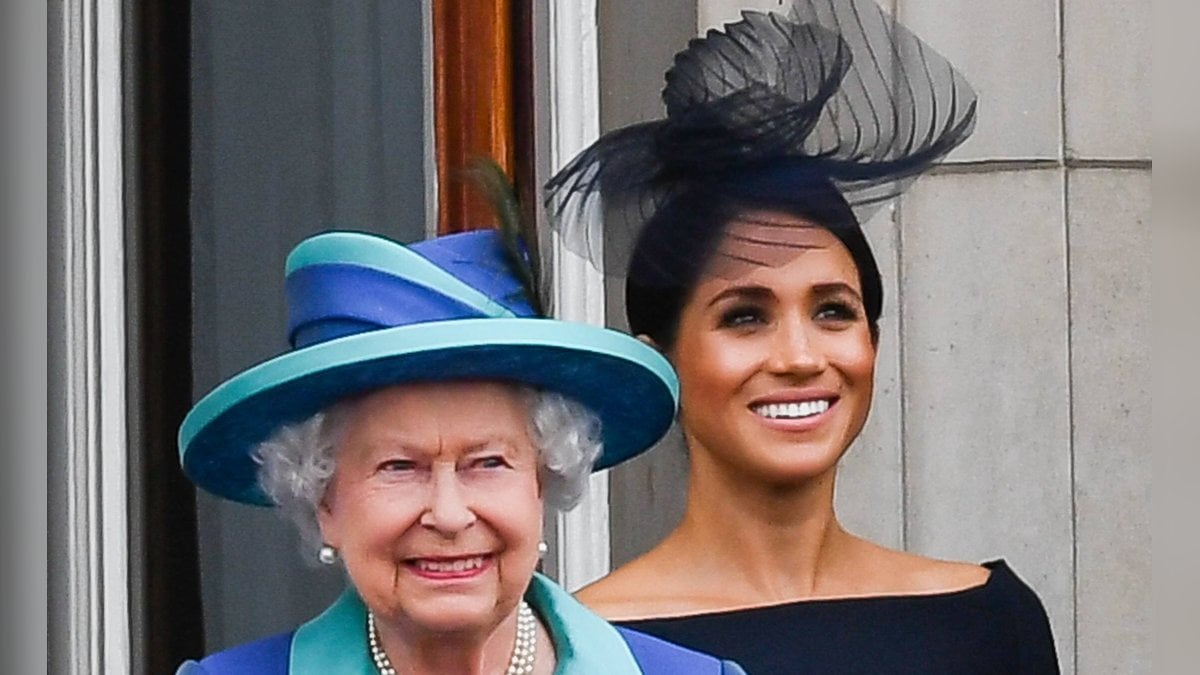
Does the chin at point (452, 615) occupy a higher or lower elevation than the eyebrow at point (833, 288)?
lower

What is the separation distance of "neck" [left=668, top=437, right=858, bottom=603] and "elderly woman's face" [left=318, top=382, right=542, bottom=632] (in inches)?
17.1

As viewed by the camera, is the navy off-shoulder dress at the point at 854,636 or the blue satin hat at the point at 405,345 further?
the navy off-shoulder dress at the point at 854,636

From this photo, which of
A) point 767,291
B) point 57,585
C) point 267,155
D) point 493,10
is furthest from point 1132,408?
point 57,585

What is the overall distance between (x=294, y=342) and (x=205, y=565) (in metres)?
0.72

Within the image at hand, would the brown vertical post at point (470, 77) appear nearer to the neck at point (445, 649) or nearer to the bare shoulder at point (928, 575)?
the bare shoulder at point (928, 575)

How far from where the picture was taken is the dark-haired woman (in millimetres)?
2086

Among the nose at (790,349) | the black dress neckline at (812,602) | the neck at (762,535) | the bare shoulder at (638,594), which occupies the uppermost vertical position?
the nose at (790,349)

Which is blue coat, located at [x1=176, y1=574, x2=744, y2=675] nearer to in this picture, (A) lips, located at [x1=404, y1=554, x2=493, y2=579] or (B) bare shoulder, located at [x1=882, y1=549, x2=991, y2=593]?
(A) lips, located at [x1=404, y1=554, x2=493, y2=579]

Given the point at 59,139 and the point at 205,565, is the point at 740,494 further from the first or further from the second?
the point at 59,139

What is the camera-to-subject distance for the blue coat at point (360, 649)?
1.81m

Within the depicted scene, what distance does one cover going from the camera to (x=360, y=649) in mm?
1811

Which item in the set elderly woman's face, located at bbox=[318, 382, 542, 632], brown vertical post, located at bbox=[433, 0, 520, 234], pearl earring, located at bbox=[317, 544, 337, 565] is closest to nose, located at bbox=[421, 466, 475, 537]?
elderly woman's face, located at bbox=[318, 382, 542, 632]

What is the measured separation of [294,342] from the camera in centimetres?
183

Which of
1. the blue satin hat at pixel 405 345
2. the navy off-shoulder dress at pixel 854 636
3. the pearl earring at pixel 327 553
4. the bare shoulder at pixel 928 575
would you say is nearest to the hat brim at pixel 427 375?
the blue satin hat at pixel 405 345
